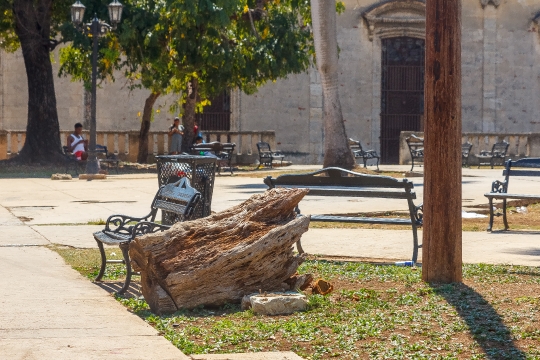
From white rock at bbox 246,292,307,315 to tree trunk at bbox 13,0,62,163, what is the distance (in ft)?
65.0

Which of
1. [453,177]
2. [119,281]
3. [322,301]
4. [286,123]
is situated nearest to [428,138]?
[453,177]

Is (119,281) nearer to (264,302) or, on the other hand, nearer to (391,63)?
(264,302)

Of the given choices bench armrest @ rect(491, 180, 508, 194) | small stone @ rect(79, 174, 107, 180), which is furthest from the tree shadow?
small stone @ rect(79, 174, 107, 180)

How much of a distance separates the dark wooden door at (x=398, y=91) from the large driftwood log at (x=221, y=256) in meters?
27.7

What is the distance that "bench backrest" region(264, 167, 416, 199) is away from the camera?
8.29 meters

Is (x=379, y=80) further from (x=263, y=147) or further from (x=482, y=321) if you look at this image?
(x=482, y=321)

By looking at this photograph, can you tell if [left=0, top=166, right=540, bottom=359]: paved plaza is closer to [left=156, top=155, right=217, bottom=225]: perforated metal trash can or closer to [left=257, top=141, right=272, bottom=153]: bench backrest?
[left=156, top=155, right=217, bottom=225]: perforated metal trash can

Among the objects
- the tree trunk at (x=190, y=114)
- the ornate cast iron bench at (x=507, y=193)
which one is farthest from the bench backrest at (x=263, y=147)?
the ornate cast iron bench at (x=507, y=193)

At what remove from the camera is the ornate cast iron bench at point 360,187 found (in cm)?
825

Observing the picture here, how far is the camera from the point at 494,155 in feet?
94.8

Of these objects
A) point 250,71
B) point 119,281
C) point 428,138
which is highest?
point 250,71

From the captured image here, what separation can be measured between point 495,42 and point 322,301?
1164 inches

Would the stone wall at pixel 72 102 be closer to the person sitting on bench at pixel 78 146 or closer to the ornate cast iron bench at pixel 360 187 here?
the person sitting on bench at pixel 78 146

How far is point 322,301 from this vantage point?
6273 mm
